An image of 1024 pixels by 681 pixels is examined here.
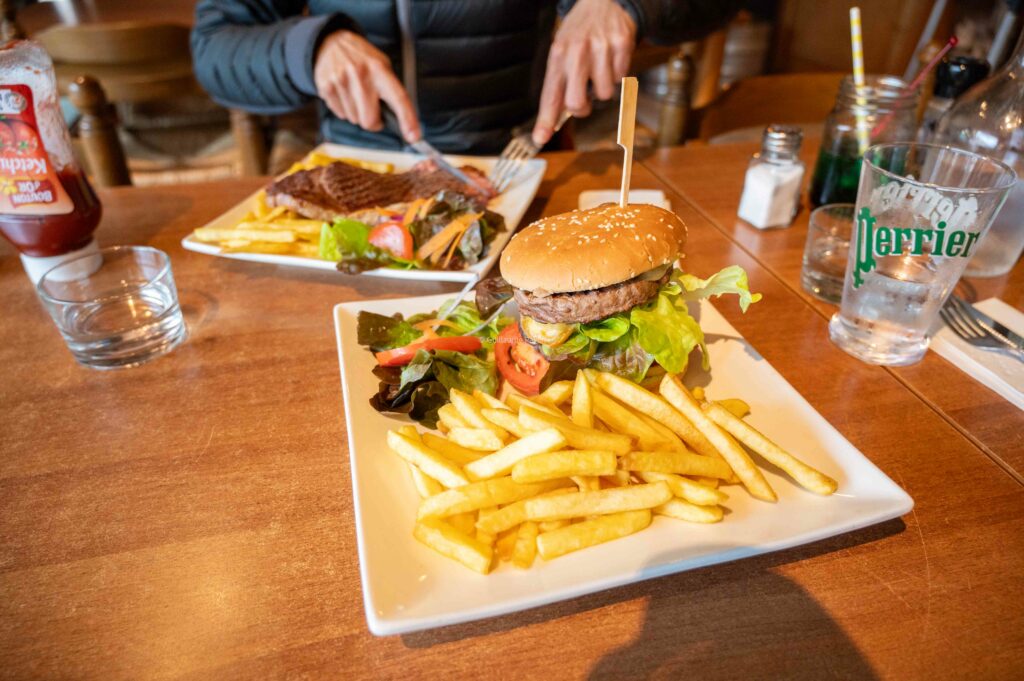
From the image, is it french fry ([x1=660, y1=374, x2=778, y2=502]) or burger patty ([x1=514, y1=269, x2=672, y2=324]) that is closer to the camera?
french fry ([x1=660, y1=374, x2=778, y2=502])

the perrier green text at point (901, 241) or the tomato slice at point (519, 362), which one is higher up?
the perrier green text at point (901, 241)

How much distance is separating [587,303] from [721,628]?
0.68 m

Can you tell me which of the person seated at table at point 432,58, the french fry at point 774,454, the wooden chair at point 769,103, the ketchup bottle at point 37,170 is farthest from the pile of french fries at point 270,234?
the wooden chair at point 769,103

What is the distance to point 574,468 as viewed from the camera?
1.05 metres

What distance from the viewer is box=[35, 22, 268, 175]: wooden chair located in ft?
13.9

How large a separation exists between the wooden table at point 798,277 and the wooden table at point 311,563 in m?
0.06

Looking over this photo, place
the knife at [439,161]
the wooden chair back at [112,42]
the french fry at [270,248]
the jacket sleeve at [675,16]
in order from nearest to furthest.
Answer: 1. the french fry at [270,248]
2. the knife at [439,161]
3. the jacket sleeve at [675,16]
4. the wooden chair back at [112,42]

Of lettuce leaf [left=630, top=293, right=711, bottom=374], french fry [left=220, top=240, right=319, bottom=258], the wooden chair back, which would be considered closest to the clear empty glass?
lettuce leaf [left=630, top=293, right=711, bottom=374]

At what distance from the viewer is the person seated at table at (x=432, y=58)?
239 cm

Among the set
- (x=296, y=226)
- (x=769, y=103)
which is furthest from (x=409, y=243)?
(x=769, y=103)

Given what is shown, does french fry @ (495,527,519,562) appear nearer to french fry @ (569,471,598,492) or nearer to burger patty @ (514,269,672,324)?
french fry @ (569,471,598,492)

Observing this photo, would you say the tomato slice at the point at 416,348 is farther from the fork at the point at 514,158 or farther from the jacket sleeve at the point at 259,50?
the jacket sleeve at the point at 259,50

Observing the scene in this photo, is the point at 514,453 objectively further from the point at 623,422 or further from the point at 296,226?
the point at 296,226

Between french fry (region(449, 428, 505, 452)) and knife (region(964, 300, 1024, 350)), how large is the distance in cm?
136
